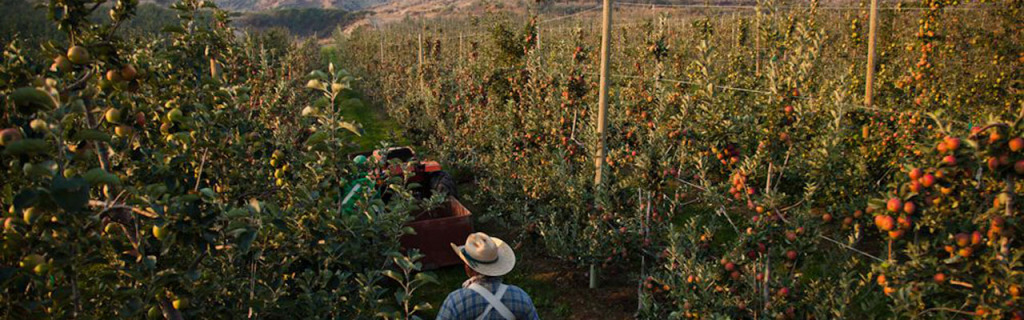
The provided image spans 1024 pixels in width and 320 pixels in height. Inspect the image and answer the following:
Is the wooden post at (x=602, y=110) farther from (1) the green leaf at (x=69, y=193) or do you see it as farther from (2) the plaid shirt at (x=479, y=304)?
(1) the green leaf at (x=69, y=193)

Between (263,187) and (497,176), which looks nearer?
(263,187)

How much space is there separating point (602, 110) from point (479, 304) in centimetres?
327

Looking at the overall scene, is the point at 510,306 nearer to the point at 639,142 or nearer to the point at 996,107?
the point at 639,142

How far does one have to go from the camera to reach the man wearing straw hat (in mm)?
3547

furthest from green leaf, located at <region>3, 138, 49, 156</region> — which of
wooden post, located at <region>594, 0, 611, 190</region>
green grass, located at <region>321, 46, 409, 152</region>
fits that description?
green grass, located at <region>321, 46, 409, 152</region>

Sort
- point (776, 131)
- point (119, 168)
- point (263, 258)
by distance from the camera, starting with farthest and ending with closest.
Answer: point (776, 131), point (263, 258), point (119, 168)

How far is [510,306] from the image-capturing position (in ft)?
11.9

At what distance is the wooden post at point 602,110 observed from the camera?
19.6 feet

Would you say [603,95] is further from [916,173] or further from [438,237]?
[916,173]

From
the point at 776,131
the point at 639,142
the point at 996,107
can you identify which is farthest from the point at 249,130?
the point at 996,107

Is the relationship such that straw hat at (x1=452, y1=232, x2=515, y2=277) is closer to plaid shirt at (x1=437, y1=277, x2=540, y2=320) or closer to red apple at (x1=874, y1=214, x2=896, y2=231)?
plaid shirt at (x1=437, y1=277, x2=540, y2=320)

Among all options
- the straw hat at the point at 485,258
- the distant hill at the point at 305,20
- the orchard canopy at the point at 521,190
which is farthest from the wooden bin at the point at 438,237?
the distant hill at the point at 305,20

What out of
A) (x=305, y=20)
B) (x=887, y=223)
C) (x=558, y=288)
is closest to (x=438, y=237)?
(x=558, y=288)

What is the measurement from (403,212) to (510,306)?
2.95ft
